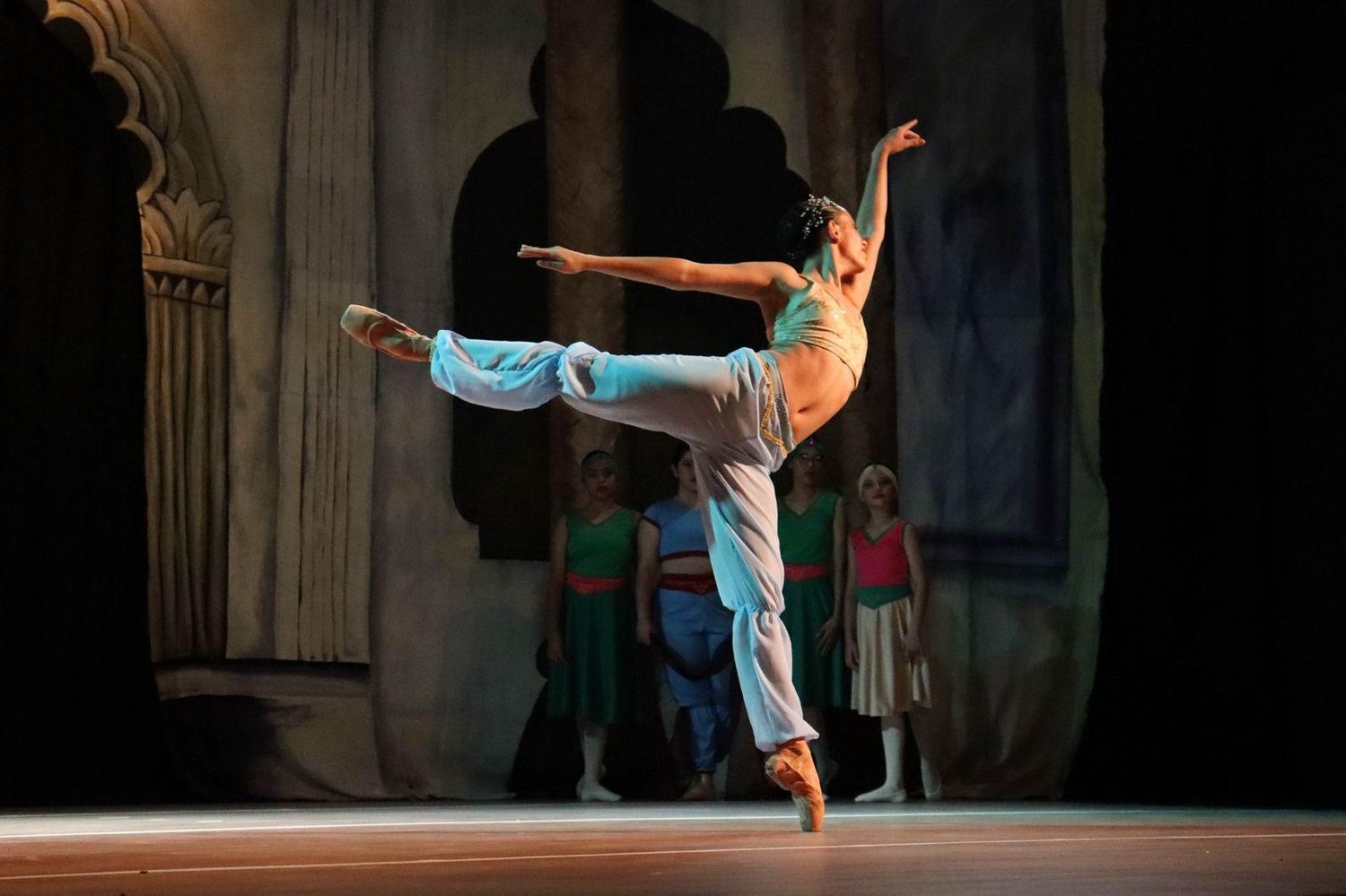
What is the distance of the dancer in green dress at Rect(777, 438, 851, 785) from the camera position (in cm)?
607

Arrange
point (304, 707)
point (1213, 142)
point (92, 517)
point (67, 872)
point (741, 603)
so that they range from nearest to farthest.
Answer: point (67, 872)
point (741, 603)
point (92, 517)
point (304, 707)
point (1213, 142)

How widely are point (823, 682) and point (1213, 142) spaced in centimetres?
267

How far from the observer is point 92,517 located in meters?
5.44

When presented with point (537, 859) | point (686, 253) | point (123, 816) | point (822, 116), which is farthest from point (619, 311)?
point (537, 859)

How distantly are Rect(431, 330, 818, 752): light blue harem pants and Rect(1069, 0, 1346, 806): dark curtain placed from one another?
3.12 m

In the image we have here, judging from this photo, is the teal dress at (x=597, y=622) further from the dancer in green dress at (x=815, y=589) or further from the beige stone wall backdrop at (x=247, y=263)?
the beige stone wall backdrop at (x=247, y=263)

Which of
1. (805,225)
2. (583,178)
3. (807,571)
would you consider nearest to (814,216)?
(805,225)

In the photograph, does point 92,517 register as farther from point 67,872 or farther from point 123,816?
point 67,872

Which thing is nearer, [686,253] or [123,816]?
[123,816]

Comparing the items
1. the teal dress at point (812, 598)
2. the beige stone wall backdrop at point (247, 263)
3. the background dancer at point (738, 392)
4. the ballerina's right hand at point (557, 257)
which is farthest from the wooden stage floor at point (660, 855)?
the teal dress at point (812, 598)

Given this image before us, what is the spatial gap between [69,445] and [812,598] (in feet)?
9.18

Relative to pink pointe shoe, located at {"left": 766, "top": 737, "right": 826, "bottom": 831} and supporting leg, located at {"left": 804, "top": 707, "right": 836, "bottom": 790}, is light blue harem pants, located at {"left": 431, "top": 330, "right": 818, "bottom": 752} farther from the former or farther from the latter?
supporting leg, located at {"left": 804, "top": 707, "right": 836, "bottom": 790}

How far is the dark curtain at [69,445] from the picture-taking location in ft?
17.3

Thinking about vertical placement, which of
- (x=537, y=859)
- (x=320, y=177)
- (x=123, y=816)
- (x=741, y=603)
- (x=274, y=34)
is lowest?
(x=123, y=816)
